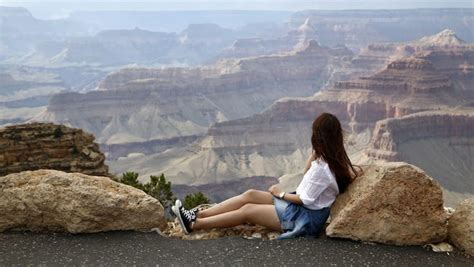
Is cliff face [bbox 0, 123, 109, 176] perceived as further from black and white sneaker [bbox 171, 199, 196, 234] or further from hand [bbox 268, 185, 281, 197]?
hand [bbox 268, 185, 281, 197]

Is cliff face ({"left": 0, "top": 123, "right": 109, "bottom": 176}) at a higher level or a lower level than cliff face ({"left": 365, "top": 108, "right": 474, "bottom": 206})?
higher

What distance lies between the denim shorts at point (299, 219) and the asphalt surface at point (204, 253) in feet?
0.77

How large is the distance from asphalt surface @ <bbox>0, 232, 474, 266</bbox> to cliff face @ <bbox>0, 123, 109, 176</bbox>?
14.6 meters

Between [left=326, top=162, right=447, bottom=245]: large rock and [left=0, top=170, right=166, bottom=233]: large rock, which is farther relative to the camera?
[left=0, top=170, right=166, bottom=233]: large rock

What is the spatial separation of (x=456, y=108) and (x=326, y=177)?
113818 mm

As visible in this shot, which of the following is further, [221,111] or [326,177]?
[221,111]

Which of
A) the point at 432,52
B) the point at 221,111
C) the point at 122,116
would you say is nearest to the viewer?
the point at 432,52

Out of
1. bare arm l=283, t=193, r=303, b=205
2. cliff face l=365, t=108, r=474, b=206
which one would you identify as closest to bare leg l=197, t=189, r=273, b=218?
bare arm l=283, t=193, r=303, b=205

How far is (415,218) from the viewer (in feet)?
→ 31.1

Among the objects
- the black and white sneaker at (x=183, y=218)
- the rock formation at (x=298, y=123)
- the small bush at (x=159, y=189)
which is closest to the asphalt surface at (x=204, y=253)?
the black and white sneaker at (x=183, y=218)

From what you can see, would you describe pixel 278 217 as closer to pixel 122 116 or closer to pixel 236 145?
pixel 236 145

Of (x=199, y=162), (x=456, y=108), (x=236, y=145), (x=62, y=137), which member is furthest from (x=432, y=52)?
(x=62, y=137)

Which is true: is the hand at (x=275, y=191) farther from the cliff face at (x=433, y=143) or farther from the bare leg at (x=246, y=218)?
the cliff face at (x=433, y=143)

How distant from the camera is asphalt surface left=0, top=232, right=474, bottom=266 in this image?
8.88 metres
